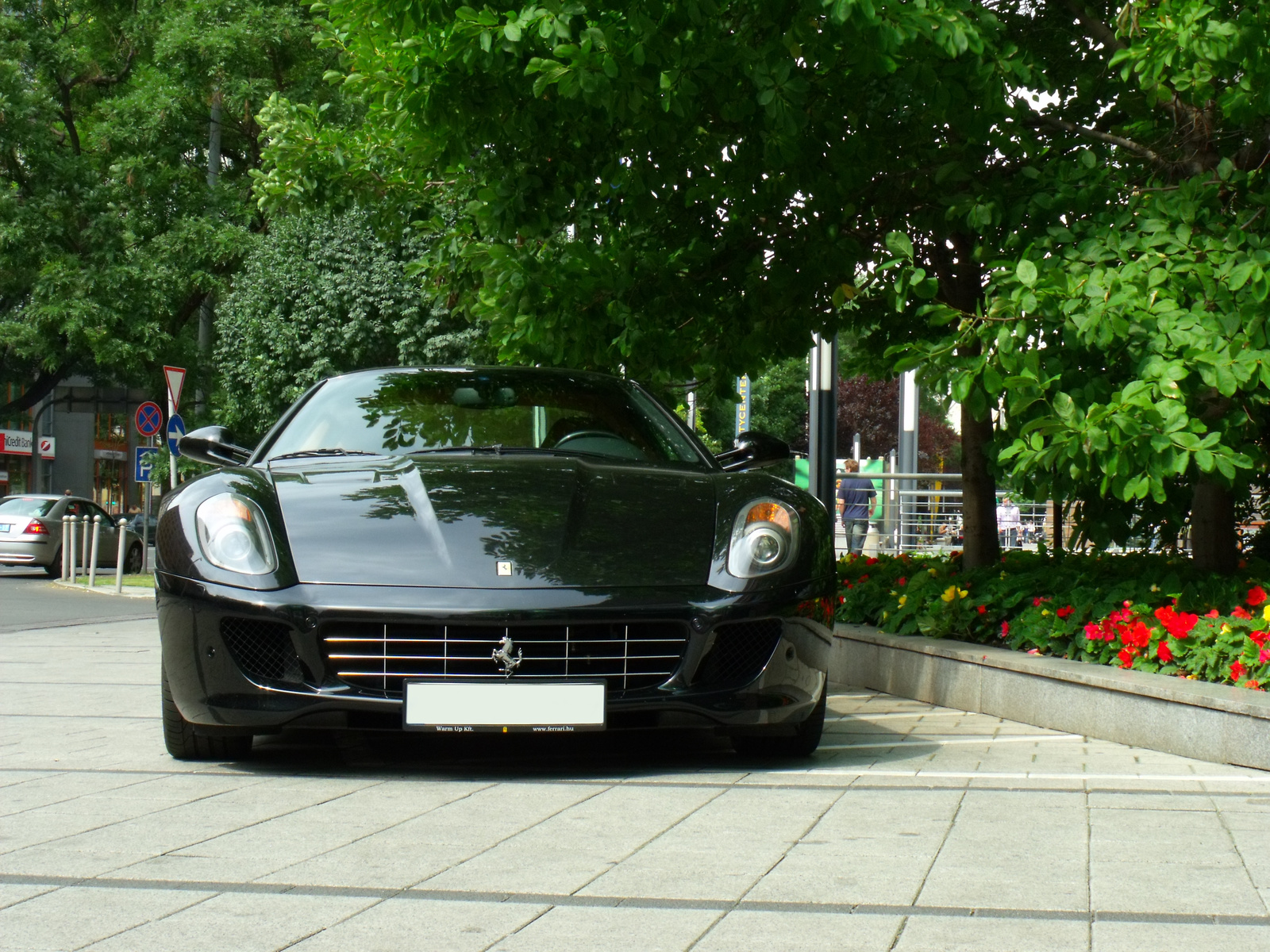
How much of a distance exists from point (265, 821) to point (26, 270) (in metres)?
29.7

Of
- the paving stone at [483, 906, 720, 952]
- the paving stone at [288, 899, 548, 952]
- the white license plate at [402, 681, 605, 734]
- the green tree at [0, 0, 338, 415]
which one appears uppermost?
the green tree at [0, 0, 338, 415]

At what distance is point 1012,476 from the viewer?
6246 mm

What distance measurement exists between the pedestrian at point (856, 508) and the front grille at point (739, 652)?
14695 millimetres

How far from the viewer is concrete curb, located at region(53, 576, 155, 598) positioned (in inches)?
769

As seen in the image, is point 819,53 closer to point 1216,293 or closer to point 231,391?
point 1216,293

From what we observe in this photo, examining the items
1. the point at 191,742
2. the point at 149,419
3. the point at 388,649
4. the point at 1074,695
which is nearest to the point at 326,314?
the point at 149,419

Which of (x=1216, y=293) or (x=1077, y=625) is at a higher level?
(x=1216, y=293)

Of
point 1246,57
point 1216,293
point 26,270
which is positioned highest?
point 26,270

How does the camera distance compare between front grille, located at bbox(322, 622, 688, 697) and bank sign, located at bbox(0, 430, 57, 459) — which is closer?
front grille, located at bbox(322, 622, 688, 697)

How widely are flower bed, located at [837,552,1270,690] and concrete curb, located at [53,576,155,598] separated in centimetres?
1251

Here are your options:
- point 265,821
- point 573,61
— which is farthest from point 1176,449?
point 265,821

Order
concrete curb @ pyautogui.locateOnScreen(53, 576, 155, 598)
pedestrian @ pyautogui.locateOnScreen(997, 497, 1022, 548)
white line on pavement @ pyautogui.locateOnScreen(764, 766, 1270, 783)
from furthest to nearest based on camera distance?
concrete curb @ pyautogui.locateOnScreen(53, 576, 155, 598) < pedestrian @ pyautogui.locateOnScreen(997, 497, 1022, 548) < white line on pavement @ pyautogui.locateOnScreen(764, 766, 1270, 783)

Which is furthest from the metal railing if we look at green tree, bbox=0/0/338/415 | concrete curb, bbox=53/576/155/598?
green tree, bbox=0/0/338/415

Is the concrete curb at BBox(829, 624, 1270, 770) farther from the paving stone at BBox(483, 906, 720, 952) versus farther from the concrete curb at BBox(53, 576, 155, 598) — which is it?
the concrete curb at BBox(53, 576, 155, 598)
